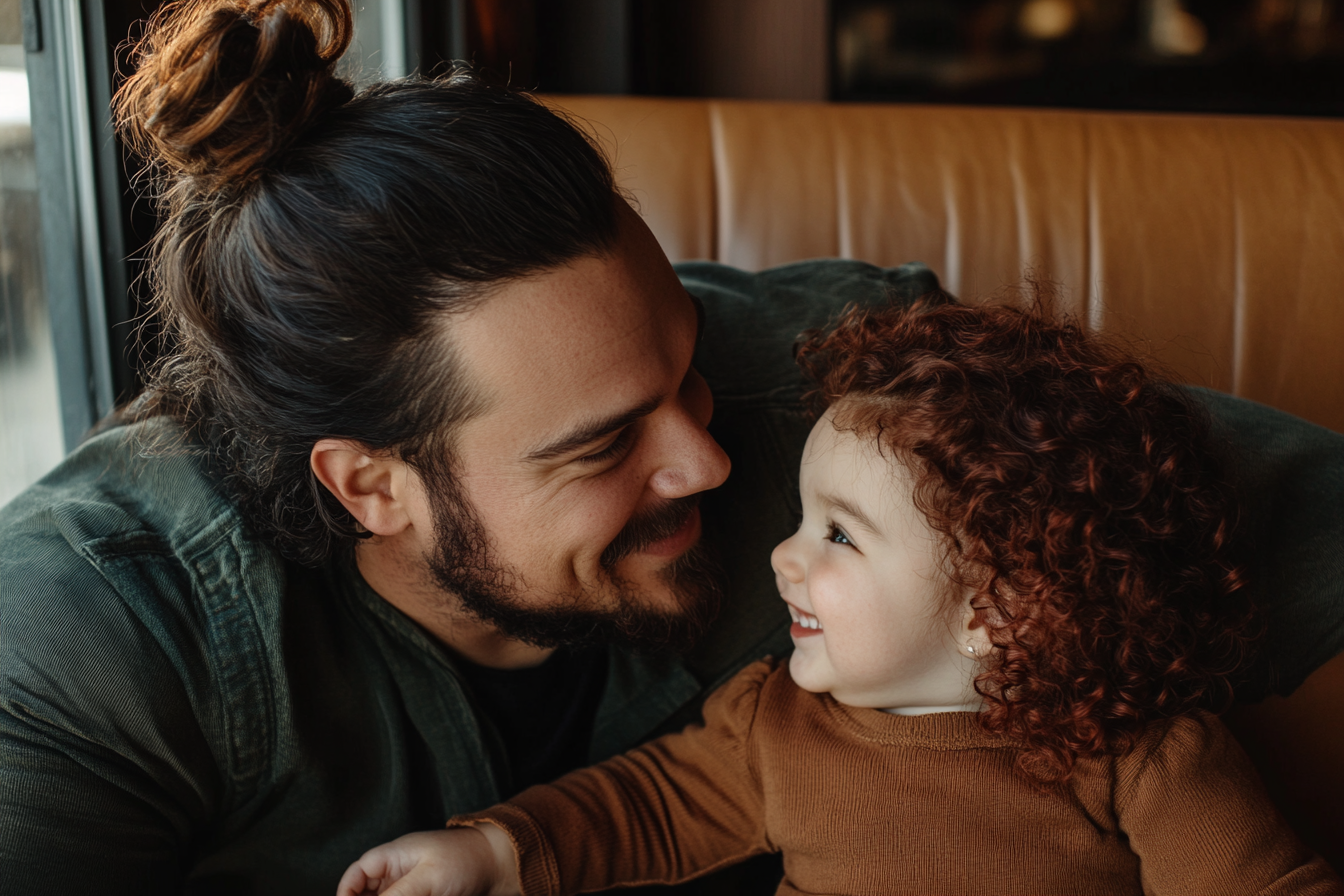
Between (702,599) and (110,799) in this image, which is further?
(702,599)

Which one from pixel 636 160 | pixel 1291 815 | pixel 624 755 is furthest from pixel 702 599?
Answer: pixel 636 160

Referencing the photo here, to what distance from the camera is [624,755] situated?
1.20m

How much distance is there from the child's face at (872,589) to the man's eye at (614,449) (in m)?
0.20

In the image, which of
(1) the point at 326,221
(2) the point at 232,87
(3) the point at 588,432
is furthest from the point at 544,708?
(2) the point at 232,87

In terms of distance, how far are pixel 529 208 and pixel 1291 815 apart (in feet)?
3.64

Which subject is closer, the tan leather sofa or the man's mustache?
the man's mustache

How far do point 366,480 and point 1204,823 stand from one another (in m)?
0.89

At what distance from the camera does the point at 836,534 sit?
1.09 meters

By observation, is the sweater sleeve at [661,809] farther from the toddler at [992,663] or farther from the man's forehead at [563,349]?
the man's forehead at [563,349]

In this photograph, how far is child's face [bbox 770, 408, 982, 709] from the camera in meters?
1.03

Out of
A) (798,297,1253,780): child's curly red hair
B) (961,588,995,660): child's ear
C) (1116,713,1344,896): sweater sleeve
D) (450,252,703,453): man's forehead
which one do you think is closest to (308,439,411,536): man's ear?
(450,252,703,453): man's forehead

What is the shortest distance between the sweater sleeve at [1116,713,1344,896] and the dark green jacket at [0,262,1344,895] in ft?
0.77

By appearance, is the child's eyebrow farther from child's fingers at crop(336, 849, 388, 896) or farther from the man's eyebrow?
child's fingers at crop(336, 849, 388, 896)

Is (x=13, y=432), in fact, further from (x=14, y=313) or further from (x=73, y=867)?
(x=73, y=867)
